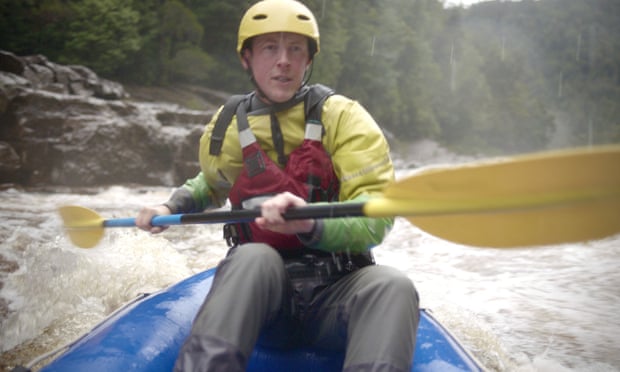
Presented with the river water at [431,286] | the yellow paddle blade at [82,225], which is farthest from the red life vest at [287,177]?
the river water at [431,286]

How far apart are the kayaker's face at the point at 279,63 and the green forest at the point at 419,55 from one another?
12749 mm

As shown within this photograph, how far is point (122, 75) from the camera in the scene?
15320 mm

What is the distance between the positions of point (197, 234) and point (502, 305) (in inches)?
149

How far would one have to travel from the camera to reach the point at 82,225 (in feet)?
7.81

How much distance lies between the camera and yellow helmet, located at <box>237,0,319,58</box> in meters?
1.82

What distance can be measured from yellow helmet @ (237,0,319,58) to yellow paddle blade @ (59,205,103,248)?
1248 millimetres

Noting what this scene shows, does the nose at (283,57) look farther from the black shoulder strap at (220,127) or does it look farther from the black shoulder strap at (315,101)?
the black shoulder strap at (220,127)

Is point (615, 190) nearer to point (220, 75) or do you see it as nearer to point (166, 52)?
point (166, 52)

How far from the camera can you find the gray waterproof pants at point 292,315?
124 cm

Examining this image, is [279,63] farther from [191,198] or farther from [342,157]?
[191,198]

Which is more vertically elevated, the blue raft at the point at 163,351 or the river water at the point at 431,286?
the blue raft at the point at 163,351

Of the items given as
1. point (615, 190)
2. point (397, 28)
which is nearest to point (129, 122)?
point (615, 190)

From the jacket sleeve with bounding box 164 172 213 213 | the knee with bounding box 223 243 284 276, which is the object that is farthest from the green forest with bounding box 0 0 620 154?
the knee with bounding box 223 243 284 276

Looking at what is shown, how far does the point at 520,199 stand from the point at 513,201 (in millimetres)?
17
